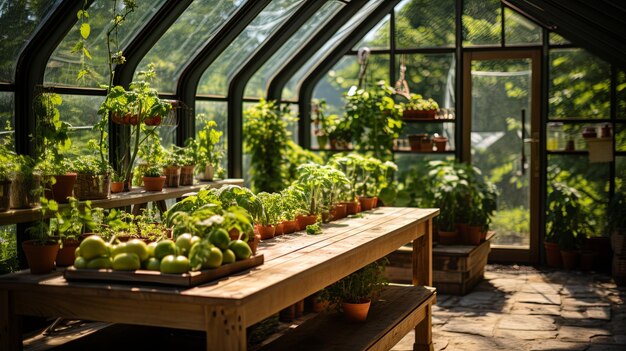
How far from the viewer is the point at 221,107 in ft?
28.0

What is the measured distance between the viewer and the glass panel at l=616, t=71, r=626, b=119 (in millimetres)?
8953

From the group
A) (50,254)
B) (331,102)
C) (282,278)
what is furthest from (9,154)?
(331,102)

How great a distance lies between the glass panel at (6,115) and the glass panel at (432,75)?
5189mm

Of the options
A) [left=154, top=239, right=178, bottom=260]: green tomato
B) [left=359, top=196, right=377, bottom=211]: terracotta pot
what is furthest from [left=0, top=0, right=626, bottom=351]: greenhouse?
[left=359, top=196, right=377, bottom=211]: terracotta pot

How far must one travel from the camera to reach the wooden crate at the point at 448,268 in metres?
7.79

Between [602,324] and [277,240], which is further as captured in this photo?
[602,324]

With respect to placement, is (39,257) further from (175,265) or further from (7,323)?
(175,265)

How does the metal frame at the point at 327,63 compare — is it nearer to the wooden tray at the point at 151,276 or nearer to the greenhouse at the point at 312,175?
the greenhouse at the point at 312,175

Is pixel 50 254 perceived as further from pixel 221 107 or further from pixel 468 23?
pixel 468 23

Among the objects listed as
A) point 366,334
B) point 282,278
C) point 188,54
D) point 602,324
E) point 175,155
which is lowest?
point 602,324

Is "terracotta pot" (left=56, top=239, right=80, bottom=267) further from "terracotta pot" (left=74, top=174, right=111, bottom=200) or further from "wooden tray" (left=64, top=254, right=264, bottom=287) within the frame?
"terracotta pot" (left=74, top=174, right=111, bottom=200)

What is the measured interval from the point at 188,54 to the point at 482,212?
133 inches

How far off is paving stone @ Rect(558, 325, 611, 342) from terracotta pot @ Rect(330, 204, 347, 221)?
200 centimetres

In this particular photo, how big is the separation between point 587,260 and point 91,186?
567 centimetres
